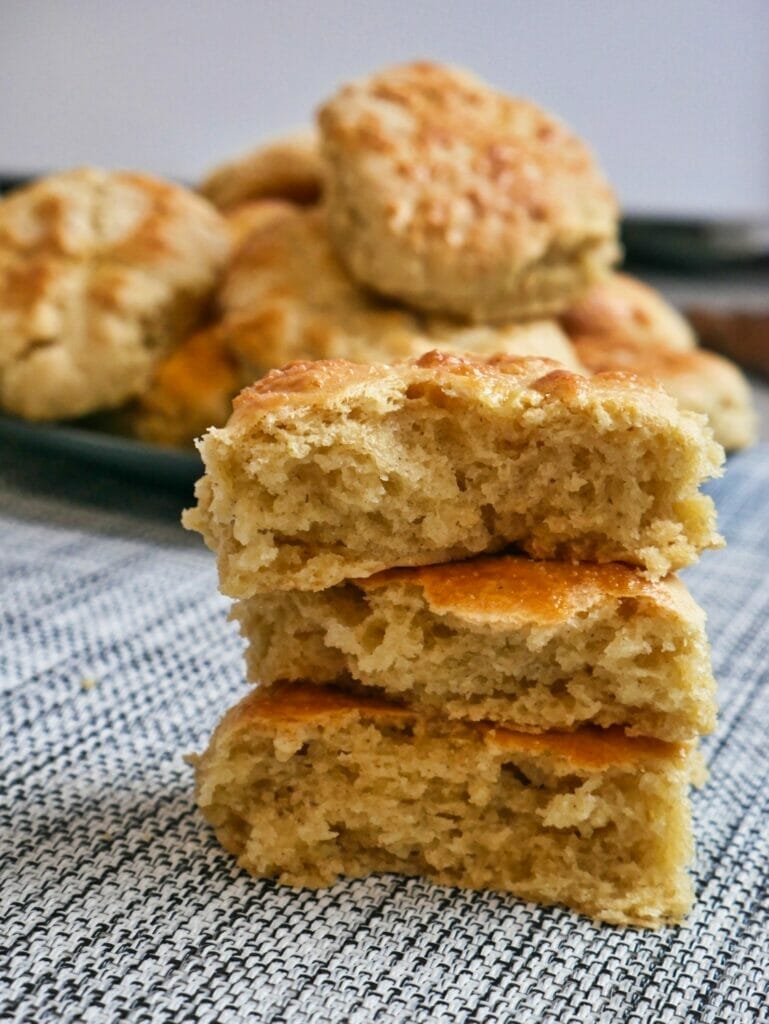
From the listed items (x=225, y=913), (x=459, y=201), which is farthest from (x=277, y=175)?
(x=225, y=913)

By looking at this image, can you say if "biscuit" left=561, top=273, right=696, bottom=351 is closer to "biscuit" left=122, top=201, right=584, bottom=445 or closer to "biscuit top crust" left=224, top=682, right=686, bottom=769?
"biscuit" left=122, top=201, right=584, bottom=445

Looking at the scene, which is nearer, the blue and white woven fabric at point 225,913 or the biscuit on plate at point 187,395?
the blue and white woven fabric at point 225,913

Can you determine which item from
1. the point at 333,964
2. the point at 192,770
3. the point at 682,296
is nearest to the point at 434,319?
the point at 192,770

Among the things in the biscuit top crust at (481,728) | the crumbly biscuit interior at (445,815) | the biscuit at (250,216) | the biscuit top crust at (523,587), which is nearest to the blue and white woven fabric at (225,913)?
the crumbly biscuit interior at (445,815)

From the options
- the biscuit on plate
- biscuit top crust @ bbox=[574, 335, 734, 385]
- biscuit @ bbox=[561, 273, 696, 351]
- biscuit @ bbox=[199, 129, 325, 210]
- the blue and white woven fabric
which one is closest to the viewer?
the blue and white woven fabric

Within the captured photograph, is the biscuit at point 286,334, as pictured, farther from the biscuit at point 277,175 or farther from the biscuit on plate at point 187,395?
the biscuit at point 277,175

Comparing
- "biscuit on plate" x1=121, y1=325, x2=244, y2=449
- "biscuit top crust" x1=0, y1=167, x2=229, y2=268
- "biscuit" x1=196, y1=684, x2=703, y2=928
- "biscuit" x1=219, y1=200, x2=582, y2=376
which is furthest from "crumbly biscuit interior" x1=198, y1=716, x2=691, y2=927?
"biscuit top crust" x1=0, y1=167, x2=229, y2=268
